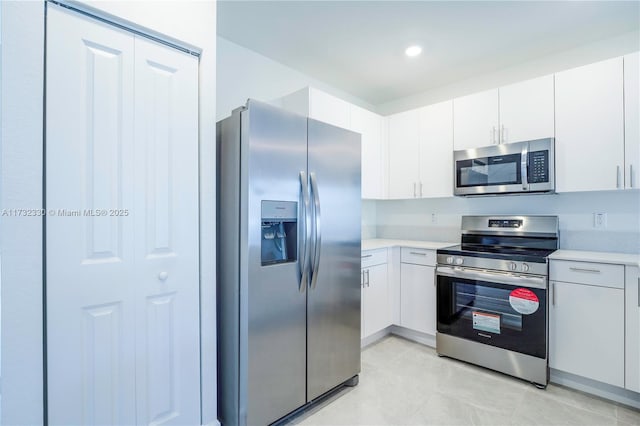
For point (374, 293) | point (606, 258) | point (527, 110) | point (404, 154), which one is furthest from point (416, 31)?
point (374, 293)

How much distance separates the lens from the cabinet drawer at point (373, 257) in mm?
2771

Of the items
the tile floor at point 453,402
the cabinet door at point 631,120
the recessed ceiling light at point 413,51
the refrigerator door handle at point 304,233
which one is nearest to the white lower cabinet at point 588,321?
the tile floor at point 453,402

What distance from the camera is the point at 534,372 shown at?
2.25 meters

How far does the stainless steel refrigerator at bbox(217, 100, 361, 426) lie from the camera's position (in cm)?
165

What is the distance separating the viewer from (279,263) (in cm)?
178

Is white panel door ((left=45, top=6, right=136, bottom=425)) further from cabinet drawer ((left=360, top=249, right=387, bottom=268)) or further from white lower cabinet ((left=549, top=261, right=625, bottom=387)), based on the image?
white lower cabinet ((left=549, top=261, right=625, bottom=387))

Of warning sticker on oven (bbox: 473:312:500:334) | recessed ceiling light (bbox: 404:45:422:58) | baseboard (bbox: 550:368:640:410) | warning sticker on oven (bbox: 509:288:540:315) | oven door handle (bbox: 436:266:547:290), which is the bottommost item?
baseboard (bbox: 550:368:640:410)

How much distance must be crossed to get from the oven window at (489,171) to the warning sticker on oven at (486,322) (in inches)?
44.2

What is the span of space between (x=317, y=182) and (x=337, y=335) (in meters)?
1.05

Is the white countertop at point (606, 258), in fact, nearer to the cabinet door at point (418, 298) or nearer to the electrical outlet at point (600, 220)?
the electrical outlet at point (600, 220)

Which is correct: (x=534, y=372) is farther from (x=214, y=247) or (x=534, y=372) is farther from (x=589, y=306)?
(x=214, y=247)

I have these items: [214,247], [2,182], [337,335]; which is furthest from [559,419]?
[2,182]

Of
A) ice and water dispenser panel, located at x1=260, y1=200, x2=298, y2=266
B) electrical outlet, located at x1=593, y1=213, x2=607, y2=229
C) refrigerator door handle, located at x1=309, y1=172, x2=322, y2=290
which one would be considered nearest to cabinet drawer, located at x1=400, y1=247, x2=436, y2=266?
electrical outlet, located at x1=593, y1=213, x2=607, y2=229

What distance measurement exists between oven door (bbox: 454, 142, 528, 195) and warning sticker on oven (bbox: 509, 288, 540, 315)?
84 cm
